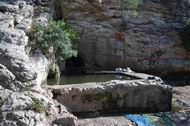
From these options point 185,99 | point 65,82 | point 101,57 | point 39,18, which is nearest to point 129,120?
point 65,82

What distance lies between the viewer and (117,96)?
15352 millimetres

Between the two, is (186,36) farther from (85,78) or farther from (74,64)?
(85,78)

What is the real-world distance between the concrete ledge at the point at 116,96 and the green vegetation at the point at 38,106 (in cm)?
279

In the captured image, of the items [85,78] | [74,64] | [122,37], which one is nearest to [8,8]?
[85,78]

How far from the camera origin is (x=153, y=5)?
23.0 meters

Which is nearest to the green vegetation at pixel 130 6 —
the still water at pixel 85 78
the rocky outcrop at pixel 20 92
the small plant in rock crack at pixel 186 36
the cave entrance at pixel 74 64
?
the small plant in rock crack at pixel 186 36

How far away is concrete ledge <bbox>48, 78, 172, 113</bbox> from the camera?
47.8 ft

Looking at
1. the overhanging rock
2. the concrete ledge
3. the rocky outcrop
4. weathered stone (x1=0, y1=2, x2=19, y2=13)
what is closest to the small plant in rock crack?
the overhanging rock

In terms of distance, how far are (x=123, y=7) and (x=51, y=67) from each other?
A: 22.4ft

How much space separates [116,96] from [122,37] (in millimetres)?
7416

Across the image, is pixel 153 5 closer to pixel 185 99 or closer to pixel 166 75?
pixel 166 75

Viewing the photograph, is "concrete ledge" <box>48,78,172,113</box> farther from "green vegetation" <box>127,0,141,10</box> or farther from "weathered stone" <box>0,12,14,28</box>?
"green vegetation" <box>127,0,141,10</box>

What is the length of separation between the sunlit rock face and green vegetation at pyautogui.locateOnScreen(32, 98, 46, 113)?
10568mm

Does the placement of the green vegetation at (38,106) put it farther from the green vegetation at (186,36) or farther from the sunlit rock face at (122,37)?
the green vegetation at (186,36)
